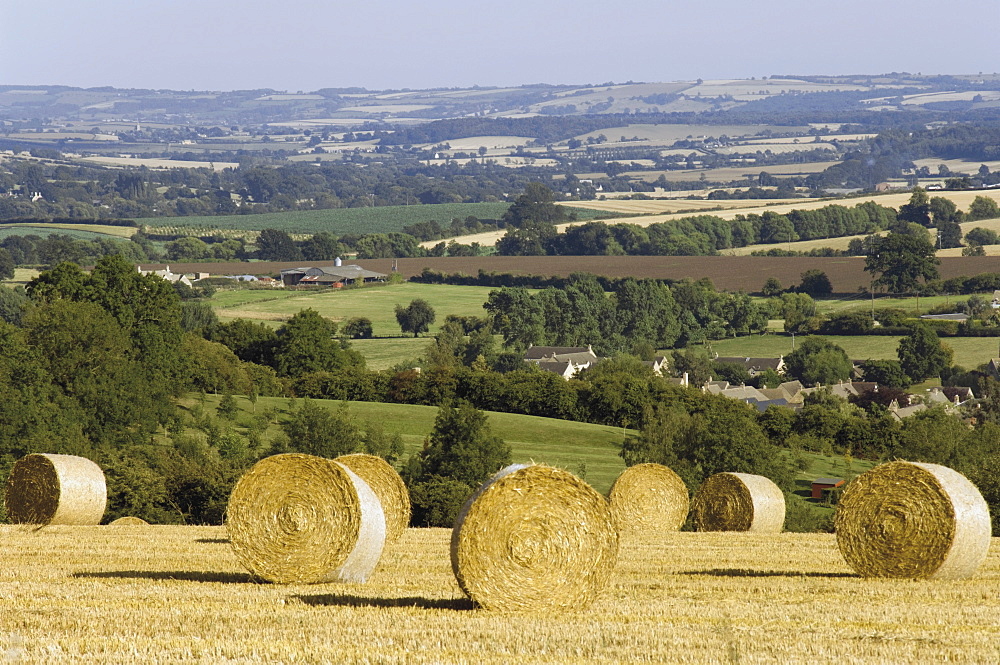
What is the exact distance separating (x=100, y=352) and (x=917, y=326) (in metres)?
70.7

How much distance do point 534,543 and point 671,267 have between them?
5501 inches

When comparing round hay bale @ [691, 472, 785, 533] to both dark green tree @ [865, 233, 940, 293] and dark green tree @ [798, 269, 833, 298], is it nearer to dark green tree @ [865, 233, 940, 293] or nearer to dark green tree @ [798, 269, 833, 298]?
dark green tree @ [798, 269, 833, 298]

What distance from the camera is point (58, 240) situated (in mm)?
168375

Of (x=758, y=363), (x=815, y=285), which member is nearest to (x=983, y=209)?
(x=815, y=285)

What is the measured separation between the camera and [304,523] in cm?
1819

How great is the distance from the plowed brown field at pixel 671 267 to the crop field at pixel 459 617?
118924 millimetres

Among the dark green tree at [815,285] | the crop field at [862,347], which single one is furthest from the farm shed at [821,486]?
the dark green tree at [815,285]

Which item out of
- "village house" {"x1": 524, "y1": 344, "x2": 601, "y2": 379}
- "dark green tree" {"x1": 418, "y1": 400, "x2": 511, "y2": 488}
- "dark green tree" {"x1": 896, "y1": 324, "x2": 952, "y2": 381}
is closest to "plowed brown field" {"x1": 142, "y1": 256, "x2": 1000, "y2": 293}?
"village house" {"x1": 524, "y1": 344, "x2": 601, "y2": 379}

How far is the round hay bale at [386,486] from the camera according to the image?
2506 cm

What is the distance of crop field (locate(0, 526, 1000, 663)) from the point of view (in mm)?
13141

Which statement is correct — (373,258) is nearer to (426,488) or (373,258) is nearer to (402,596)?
(426,488)

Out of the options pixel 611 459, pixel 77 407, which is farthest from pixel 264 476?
pixel 611 459

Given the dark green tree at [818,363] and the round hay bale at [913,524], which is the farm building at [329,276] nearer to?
the dark green tree at [818,363]

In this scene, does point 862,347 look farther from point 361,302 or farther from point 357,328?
point 361,302
